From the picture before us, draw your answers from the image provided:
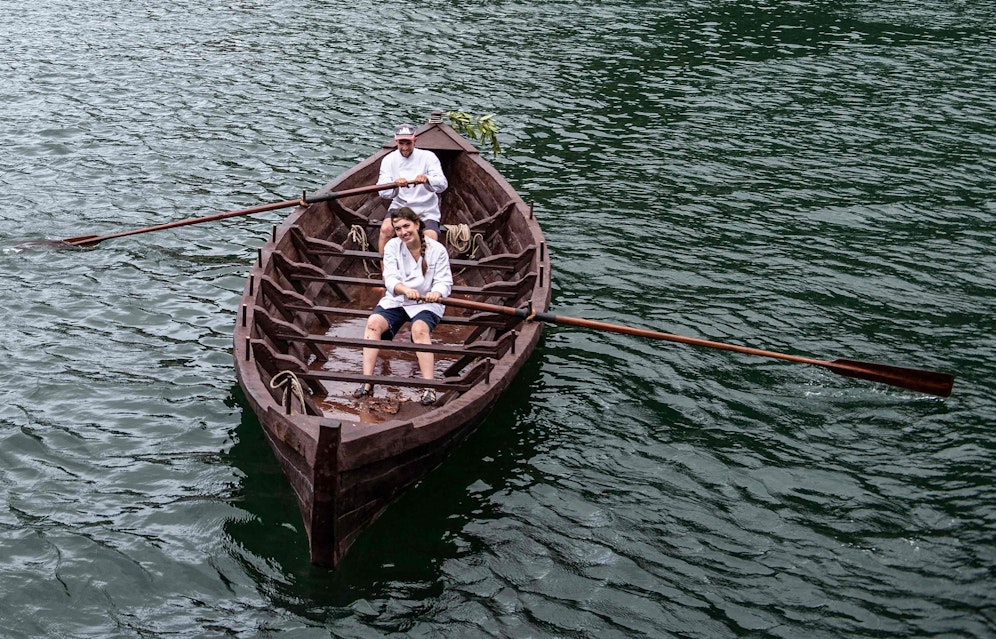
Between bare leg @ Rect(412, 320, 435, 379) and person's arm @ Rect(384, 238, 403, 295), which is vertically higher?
person's arm @ Rect(384, 238, 403, 295)

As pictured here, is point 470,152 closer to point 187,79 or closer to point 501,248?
point 501,248

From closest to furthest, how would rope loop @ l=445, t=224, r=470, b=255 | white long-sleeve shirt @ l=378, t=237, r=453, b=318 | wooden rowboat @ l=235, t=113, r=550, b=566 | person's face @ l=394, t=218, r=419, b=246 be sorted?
wooden rowboat @ l=235, t=113, r=550, b=566, person's face @ l=394, t=218, r=419, b=246, white long-sleeve shirt @ l=378, t=237, r=453, b=318, rope loop @ l=445, t=224, r=470, b=255

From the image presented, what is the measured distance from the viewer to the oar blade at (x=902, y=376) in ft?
38.7

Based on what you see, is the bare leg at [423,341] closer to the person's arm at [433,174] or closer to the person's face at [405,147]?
the person's arm at [433,174]

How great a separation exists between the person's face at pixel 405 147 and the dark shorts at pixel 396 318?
12.3 feet

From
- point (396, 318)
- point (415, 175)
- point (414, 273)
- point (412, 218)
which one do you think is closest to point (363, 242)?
point (415, 175)

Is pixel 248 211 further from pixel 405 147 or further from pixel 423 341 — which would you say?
pixel 423 341

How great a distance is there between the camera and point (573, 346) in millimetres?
15062

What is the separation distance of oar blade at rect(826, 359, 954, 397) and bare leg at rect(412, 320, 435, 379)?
4.59m

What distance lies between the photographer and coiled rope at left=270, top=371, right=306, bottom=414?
1083cm

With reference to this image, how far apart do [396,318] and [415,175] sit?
3.84 m

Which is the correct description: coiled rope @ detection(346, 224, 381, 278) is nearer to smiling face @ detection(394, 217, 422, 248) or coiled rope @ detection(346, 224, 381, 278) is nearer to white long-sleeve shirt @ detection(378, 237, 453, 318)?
white long-sleeve shirt @ detection(378, 237, 453, 318)

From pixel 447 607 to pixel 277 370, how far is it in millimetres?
3520

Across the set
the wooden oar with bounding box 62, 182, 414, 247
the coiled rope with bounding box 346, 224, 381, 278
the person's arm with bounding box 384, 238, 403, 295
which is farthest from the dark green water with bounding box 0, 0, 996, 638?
the person's arm with bounding box 384, 238, 403, 295
